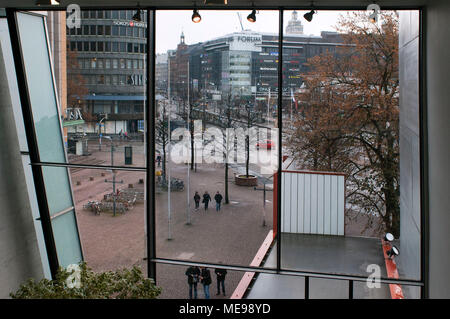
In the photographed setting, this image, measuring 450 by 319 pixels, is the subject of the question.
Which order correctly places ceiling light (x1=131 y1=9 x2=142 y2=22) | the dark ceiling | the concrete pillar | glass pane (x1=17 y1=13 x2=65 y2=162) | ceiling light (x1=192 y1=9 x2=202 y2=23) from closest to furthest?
the concrete pillar, the dark ceiling, ceiling light (x1=192 y1=9 x2=202 y2=23), ceiling light (x1=131 y1=9 x2=142 y2=22), glass pane (x1=17 y1=13 x2=65 y2=162)

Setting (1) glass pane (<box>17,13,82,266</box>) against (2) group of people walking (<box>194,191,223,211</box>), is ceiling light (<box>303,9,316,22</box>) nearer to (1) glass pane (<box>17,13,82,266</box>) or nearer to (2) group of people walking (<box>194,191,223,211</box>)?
(2) group of people walking (<box>194,191,223,211</box>)

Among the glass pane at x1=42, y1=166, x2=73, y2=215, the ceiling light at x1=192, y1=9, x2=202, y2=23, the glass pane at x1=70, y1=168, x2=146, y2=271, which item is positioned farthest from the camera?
the glass pane at x1=42, y1=166, x2=73, y2=215

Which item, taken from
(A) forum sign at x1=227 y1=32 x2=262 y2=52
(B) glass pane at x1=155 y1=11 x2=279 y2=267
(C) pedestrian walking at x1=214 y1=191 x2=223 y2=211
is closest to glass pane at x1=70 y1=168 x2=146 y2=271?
(B) glass pane at x1=155 y1=11 x2=279 y2=267

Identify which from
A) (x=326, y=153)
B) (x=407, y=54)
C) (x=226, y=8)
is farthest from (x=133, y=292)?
(x=407, y=54)

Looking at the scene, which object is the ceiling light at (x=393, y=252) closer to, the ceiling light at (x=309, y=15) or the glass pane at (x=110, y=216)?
the ceiling light at (x=309, y=15)

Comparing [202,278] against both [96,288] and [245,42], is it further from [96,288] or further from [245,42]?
[245,42]

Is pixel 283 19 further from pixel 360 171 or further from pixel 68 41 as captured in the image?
pixel 68 41

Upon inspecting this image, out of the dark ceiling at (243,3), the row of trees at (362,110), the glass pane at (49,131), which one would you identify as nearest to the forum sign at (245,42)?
the dark ceiling at (243,3)
